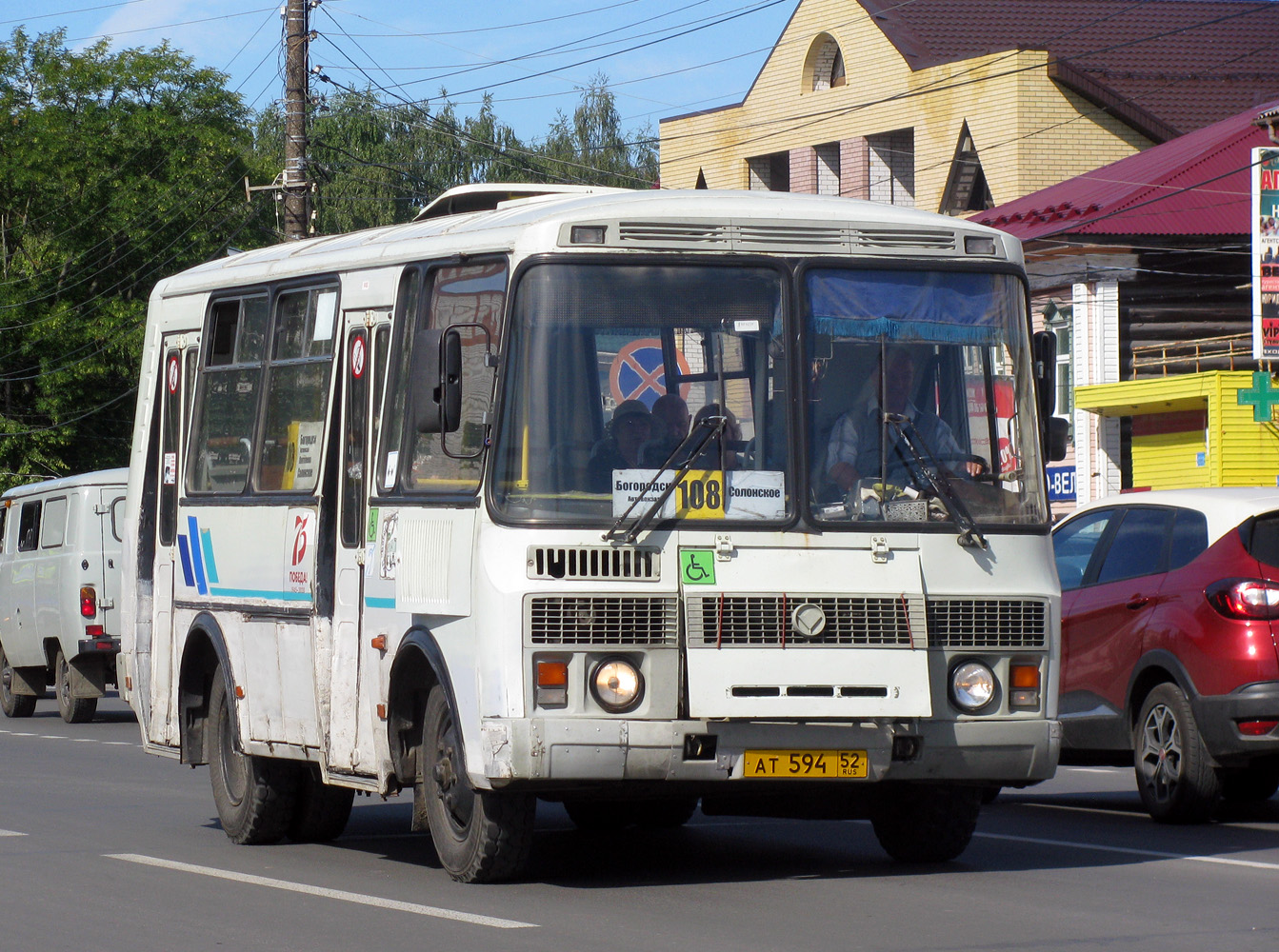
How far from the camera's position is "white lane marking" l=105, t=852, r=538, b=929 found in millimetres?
8312

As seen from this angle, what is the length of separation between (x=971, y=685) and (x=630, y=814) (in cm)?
307

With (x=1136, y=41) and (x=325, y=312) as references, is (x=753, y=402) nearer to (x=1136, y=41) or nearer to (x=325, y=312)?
(x=325, y=312)

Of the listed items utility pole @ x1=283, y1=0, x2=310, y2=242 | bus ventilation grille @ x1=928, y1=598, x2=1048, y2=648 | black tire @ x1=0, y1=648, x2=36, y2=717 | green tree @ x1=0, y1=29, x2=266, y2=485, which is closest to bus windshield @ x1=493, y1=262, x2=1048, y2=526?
Answer: bus ventilation grille @ x1=928, y1=598, x2=1048, y2=648

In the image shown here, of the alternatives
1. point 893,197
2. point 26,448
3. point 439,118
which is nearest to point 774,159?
point 893,197

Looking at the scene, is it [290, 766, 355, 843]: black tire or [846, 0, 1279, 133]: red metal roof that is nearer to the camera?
[290, 766, 355, 843]: black tire

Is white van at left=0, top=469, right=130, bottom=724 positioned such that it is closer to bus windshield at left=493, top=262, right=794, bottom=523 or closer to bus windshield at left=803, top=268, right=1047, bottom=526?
bus windshield at left=493, top=262, right=794, bottom=523

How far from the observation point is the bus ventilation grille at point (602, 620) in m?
8.66

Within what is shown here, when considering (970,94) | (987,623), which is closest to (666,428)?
(987,623)

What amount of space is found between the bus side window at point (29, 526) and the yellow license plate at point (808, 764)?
17.1 m

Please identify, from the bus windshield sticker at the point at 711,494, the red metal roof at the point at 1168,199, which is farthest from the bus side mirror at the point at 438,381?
the red metal roof at the point at 1168,199

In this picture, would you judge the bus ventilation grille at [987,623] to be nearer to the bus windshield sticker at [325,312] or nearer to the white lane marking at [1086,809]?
the bus windshield sticker at [325,312]

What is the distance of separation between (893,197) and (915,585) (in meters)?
37.9

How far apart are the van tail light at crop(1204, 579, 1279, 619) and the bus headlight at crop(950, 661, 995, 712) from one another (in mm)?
2700

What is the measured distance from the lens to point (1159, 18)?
1901 inches
